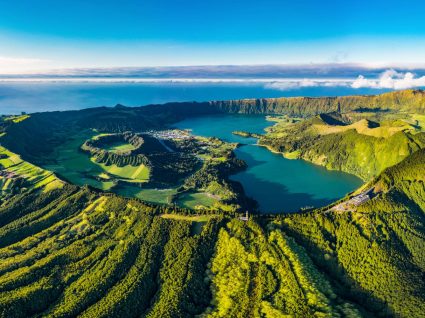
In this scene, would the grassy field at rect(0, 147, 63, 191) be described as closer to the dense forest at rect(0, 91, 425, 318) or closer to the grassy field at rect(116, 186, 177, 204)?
the dense forest at rect(0, 91, 425, 318)

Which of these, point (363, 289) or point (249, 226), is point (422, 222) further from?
point (249, 226)

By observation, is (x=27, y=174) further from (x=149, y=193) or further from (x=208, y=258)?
(x=208, y=258)

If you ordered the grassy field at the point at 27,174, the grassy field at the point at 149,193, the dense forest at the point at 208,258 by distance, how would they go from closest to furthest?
1. the dense forest at the point at 208,258
2. the grassy field at the point at 149,193
3. the grassy field at the point at 27,174

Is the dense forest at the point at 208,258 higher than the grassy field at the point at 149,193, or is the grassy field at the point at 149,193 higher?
the dense forest at the point at 208,258

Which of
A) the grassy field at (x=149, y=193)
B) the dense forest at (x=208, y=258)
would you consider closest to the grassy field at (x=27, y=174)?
the dense forest at (x=208, y=258)

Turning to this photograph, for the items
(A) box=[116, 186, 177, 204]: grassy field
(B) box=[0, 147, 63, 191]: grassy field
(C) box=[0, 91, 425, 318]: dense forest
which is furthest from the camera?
(B) box=[0, 147, 63, 191]: grassy field

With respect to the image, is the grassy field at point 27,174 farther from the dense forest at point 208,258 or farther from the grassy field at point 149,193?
the grassy field at point 149,193

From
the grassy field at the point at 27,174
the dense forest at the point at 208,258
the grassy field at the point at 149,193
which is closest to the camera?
the dense forest at the point at 208,258

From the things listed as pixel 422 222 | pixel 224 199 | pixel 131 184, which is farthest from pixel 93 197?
pixel 422 222

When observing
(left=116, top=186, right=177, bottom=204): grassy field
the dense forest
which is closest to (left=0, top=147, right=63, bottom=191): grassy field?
the dense forest
